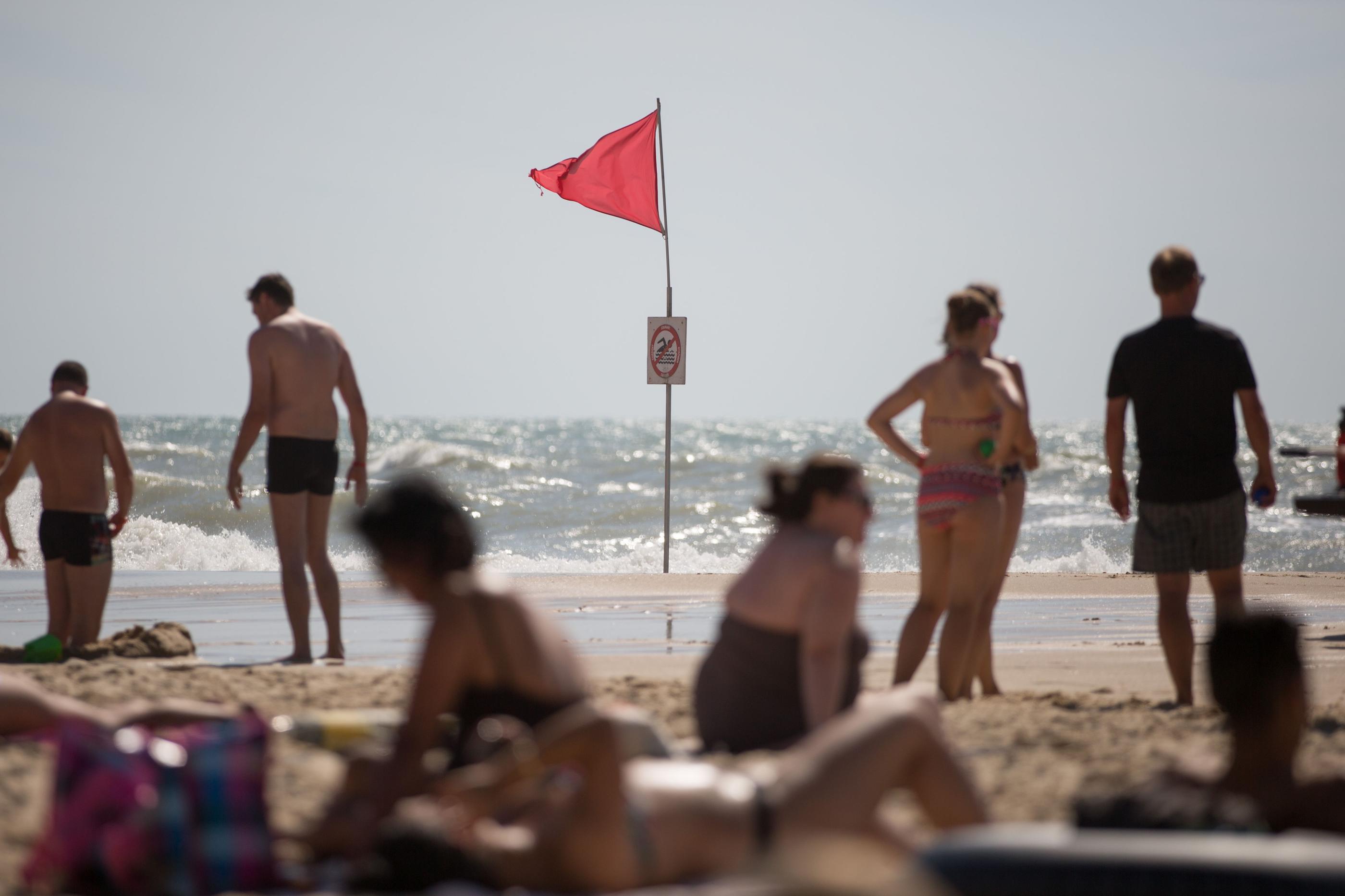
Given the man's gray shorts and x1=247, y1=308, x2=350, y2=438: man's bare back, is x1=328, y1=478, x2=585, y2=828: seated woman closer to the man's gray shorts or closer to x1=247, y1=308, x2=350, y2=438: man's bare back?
the man's gray shorts

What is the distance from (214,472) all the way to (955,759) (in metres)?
29.4

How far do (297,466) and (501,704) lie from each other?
391 centimetres

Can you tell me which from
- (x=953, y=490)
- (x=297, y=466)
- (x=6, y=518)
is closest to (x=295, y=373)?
(x=297, y=466)

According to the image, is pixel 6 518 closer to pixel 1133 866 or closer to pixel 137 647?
pixel 137 647

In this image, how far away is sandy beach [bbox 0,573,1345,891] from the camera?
11.7 feet

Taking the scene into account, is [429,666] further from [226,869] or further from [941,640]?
[941,640]

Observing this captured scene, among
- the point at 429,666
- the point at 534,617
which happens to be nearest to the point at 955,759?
the point at 534,617

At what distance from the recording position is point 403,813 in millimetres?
2674

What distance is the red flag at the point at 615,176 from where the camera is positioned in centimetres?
1241

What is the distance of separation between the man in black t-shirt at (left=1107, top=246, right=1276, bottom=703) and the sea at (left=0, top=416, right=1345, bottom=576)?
119 inches

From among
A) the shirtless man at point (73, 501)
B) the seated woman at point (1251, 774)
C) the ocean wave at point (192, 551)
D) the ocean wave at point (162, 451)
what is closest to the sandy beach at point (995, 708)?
the seated woman at point (1251, 774)

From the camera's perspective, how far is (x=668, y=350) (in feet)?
37.6

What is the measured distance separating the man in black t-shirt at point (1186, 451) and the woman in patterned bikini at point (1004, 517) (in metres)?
0.35

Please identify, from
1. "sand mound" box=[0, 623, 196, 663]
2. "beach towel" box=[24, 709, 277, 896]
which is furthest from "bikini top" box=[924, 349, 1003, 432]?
"sand mound" box=[0, 623, 196, 663]
